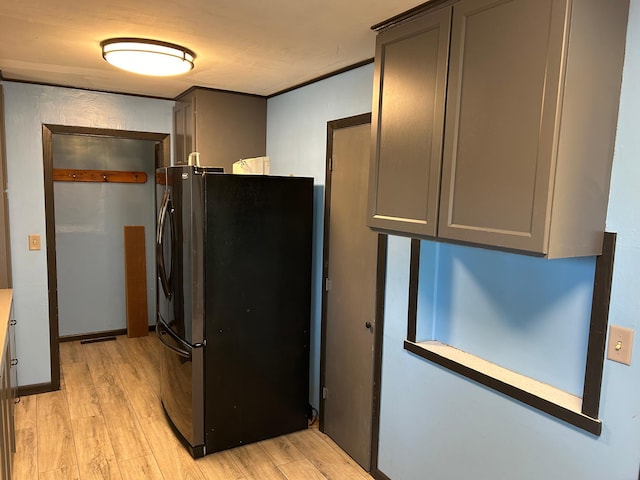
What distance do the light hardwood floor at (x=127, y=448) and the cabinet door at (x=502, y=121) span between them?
1837 mm

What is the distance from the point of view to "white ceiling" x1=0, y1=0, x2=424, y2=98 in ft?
5.97

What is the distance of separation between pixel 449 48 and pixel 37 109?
3059 mm

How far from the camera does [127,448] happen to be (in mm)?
2830

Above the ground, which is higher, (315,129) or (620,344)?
(315,129)

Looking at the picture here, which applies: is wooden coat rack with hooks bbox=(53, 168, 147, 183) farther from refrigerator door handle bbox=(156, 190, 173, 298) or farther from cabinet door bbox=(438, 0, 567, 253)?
cabinet door bbox=(438, 0, 567, 253)

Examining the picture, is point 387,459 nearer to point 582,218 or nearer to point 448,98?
point 582,218

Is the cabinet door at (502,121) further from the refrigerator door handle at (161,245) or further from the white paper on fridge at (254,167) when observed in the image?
the refrigerator door handle at (161,245)

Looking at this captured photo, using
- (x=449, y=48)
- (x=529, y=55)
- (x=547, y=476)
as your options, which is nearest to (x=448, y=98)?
(x=449, y=48)

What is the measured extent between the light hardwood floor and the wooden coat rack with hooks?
1.99 metres

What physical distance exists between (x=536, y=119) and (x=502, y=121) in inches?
4.5

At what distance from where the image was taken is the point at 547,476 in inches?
65.2

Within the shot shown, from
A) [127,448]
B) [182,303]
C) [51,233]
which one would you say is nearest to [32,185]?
[51,233]

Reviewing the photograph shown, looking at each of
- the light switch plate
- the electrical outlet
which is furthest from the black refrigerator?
the light switch plate

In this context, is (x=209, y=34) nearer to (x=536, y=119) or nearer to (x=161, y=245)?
(x=161, y=245)
